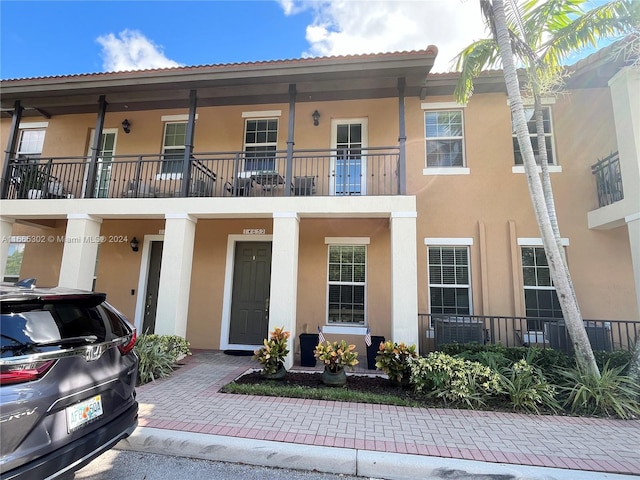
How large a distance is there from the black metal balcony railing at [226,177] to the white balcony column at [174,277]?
38.9 inches

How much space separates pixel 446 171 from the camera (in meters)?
8.16

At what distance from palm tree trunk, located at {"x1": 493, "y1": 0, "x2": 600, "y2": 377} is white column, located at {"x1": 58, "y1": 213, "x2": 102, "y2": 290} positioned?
9005mm

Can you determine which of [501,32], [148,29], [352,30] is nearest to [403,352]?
[501,32]

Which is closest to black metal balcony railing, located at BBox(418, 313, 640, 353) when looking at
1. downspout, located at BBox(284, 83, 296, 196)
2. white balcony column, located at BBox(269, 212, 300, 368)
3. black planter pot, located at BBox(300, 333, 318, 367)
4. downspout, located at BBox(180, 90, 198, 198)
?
black planter pot, located at BBox(300, 333, 318, 367)

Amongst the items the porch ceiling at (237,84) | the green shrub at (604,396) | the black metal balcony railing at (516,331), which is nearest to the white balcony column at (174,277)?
the porch ceiling at (237,84)

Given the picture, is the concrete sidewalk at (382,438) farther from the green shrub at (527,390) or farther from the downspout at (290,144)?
the downspout at (290,144)

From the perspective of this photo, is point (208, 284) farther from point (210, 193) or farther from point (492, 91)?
point (492, 91)

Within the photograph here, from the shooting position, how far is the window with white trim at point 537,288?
753cm

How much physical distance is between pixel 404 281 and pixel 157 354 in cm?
480

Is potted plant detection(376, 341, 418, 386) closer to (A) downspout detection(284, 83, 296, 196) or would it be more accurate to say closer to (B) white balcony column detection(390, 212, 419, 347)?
(B) white balcony column detection(390, 212, 419, 347)

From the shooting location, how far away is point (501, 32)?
18.7 ft

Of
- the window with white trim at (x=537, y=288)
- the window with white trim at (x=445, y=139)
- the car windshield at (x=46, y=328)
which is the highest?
the window with white trim at (x=445, y=139)

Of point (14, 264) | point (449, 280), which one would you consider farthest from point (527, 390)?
point (14, 264)

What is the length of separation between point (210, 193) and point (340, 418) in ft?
21.3
